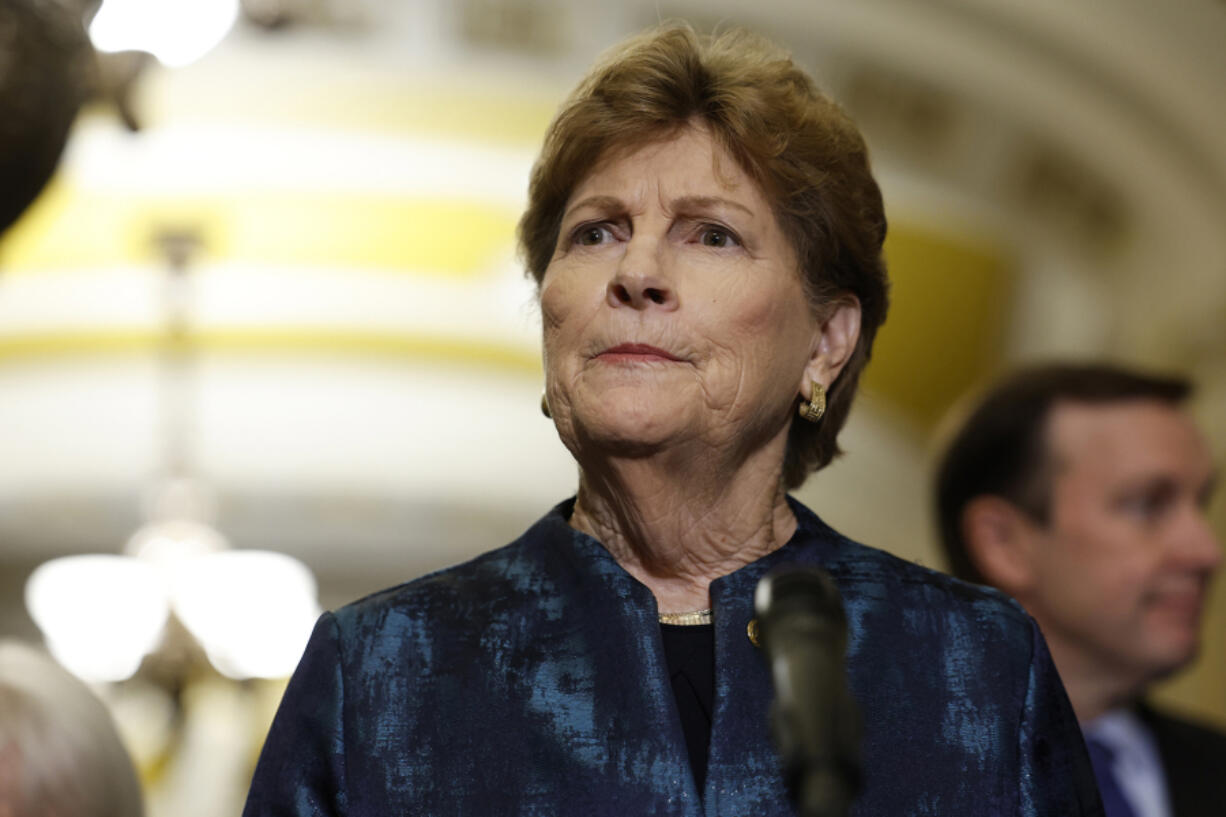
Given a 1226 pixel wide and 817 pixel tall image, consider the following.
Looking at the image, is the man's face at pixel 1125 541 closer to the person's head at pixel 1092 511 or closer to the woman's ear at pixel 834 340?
the person's head at pixel 1092 511

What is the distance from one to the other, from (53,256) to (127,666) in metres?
2.75

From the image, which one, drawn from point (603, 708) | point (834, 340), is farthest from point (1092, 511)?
point (603, 708)

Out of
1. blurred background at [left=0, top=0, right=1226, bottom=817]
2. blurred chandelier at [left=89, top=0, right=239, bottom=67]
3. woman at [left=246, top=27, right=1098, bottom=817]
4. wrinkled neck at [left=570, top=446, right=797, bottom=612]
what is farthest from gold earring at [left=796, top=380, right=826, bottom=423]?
blurred chandelier at [left=89, top=0, right=239, bottom=67]

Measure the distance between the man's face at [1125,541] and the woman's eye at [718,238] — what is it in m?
1.46

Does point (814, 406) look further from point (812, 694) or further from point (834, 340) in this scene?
point (812, 694)

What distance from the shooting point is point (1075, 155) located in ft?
28.0

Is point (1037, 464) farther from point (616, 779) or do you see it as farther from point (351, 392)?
point (351, 392)

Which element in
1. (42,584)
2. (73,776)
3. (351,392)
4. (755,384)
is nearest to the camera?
(73,776)

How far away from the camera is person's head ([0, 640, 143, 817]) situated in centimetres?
179

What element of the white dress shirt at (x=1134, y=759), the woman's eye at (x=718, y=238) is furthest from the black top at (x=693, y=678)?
the white dress shirt at (x=1134, y=759)

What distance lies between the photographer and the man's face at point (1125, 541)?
10.3ft

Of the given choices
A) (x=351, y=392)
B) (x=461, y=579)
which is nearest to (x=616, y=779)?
(x=461, y=579)

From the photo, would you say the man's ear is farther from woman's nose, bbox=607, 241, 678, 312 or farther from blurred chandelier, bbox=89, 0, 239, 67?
blurred chandelier, bbox=89, 0, 239, 67

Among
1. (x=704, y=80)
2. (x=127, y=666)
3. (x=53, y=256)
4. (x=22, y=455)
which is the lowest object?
(x=127, y=666)
